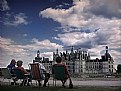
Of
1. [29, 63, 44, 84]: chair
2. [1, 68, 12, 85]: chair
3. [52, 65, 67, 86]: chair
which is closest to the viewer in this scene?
[52, 65, 67, 86]: chair

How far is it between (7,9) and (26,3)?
1.84 feet

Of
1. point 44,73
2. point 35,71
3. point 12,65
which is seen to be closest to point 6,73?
point 12,65

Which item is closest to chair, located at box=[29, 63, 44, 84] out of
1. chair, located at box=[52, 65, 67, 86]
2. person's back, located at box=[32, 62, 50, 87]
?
person's back, located at box=[32, 62, 50, 87]

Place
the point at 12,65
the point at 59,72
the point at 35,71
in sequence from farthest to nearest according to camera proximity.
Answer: the point at 12,65 < the point at 35,71 < the point at 59,72

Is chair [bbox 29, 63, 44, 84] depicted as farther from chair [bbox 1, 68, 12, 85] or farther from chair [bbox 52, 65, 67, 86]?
chair [bbox 1, 68, 12, 85]

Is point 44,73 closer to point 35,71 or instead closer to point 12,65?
point 35,71

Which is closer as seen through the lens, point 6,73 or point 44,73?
point 44,73

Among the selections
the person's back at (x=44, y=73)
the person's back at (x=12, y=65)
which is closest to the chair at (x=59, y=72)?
the person's back at (x=44, y=73)

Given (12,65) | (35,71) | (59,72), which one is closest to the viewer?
(59,72)

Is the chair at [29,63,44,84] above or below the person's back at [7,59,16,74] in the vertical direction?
below

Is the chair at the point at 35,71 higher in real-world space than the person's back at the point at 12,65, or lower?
lower

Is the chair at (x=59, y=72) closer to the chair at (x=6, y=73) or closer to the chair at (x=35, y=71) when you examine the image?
the chair at (x=35, y=71)

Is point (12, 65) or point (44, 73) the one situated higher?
point (12, 65)

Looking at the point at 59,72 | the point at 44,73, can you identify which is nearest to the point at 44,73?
the point at 44,73
